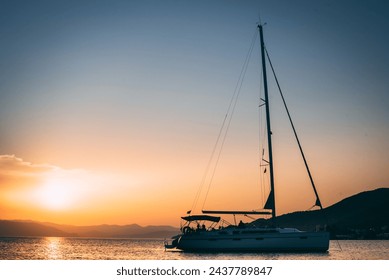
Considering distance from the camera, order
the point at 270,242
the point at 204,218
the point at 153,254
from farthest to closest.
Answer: the point at 153,254, the point at 204,218, the point at 270,242

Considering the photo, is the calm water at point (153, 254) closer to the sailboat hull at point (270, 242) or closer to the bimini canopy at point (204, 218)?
the sailboat hull at point (270, 242)

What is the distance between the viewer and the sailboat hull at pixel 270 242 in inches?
1464

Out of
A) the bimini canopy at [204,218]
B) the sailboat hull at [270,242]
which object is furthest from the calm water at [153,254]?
the bimini canopy at [204,218]

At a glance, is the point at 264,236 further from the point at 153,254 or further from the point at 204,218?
the point at 153,254

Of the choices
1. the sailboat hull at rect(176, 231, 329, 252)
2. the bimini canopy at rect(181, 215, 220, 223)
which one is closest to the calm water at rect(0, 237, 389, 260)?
the sailboat hull at rect(176, 231, 329, 252)

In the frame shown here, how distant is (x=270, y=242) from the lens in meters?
37.5

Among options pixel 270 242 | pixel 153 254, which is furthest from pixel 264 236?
pixel 153 254

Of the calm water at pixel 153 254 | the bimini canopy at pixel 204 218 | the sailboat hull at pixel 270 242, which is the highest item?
the bimini canopy at pixel 204 218

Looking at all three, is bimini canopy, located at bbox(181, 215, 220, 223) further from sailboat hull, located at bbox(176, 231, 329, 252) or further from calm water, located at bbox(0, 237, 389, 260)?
calm water, located at bbox(0, 237, 389, 260)

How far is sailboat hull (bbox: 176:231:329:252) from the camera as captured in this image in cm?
3719
